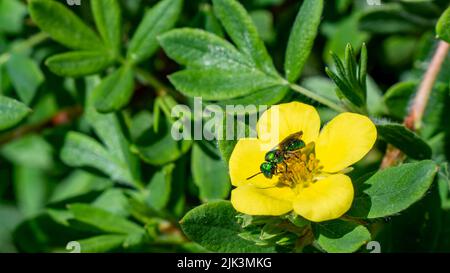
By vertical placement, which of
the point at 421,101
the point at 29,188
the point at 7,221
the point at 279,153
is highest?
the point at 279,153

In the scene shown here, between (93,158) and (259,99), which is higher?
(259,99)

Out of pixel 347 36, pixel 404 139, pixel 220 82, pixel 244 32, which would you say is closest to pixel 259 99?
pixel 220 82

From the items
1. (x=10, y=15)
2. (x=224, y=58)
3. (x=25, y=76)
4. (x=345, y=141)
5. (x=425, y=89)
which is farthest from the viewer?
(x=10, y=15)

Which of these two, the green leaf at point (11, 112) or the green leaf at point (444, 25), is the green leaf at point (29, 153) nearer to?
the green leaf at point (11, 112)

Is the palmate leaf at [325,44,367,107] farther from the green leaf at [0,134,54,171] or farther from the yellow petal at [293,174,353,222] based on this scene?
the green leaf at [0,134,54,171]

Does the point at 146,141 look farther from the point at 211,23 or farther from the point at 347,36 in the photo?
the point at 347,36

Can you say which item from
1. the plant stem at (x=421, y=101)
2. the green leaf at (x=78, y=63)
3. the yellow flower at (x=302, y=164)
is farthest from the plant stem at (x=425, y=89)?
the green leaf at (x=78, y=63)

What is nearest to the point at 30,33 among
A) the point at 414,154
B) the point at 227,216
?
the point at 227,216

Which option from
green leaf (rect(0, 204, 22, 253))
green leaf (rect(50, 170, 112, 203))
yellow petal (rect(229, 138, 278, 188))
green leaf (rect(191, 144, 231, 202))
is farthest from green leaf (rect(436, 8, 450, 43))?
green leaf (rect(0, 204, 22, 253))
